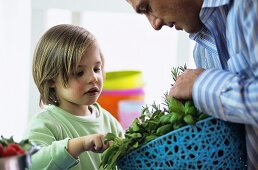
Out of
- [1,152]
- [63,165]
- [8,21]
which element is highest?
[8,21]

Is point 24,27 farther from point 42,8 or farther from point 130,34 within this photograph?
point 130,34

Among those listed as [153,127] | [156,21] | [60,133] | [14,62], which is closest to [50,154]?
[60,133]

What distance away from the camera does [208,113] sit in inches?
37.2

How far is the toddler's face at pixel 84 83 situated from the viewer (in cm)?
129

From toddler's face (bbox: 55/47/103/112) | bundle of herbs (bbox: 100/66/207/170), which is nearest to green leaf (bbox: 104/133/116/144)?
bundle of herbs (bbox: 100/66/207/170)

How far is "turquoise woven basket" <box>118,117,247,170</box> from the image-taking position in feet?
3.07

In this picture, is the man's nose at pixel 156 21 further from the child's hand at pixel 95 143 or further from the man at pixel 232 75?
the child's hand at pixel 95 143

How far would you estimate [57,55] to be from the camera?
1306 millimetres

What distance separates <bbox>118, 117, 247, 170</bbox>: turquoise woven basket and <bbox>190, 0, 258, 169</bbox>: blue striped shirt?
0.03m

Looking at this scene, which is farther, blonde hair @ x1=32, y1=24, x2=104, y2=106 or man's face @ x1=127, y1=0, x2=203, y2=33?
blonde hair @ x1=32, y1=24, x2=104, y2=106

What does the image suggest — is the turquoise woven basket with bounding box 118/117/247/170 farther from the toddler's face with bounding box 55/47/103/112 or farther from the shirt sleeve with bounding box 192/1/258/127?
the toddler's face with bounding box 55/47/103/112

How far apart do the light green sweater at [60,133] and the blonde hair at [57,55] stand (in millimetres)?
64

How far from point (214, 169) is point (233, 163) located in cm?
5

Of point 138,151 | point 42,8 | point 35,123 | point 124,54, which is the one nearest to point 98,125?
point 35,123
